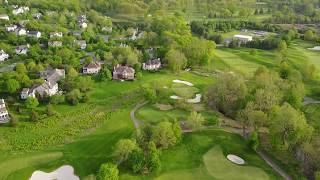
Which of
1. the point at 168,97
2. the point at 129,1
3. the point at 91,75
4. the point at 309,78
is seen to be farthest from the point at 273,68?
the point at 129,1

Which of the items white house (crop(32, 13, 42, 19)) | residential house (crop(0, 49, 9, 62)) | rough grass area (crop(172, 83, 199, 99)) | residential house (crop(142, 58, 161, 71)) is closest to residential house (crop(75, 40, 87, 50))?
residential house (crop(0, 49, 9, 62))

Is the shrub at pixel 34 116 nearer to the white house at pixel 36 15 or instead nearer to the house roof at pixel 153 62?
the house roof at pixel 153 62

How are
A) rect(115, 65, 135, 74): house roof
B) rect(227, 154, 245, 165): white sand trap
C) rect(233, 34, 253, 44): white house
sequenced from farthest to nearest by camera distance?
rect(233, 34, 253, 44): white house
rect(115, 65, 135, 74): house roof
rect(227, 154, 245, 165): white sand trap

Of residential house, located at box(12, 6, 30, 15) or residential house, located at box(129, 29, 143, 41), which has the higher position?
residential house, located at box(12, 6, 30, 15)

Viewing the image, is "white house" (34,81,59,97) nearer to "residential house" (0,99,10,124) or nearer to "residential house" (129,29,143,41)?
"residential house" (0,99,10,124)

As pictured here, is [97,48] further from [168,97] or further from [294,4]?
[294,4]

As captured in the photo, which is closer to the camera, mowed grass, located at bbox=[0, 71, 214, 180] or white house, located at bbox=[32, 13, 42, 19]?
mowed grass, located at bbox=[0, 71, 214, 180]

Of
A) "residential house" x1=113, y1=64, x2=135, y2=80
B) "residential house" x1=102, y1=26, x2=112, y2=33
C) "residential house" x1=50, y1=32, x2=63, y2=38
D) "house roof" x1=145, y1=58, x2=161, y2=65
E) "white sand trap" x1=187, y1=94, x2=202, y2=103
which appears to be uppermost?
"residential house" x1=50, y1=32, x2=63, y2=38

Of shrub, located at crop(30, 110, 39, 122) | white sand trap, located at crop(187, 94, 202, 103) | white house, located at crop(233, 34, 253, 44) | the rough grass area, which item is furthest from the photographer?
white house, located at crop(233, 34, 253, 44)

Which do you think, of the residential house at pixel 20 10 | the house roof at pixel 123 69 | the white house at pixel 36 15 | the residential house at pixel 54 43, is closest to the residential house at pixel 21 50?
the residential house at pixel 54 43
